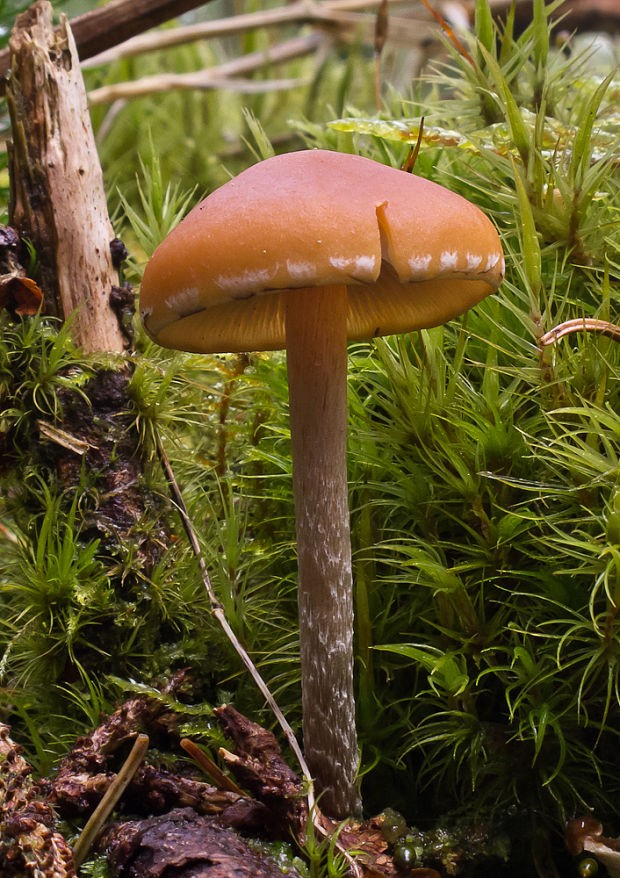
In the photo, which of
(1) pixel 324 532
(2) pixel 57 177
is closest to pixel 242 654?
(1) pixel 324 532

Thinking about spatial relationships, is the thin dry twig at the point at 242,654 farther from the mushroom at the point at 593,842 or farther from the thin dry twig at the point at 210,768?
the mushroom at the point at 593,842

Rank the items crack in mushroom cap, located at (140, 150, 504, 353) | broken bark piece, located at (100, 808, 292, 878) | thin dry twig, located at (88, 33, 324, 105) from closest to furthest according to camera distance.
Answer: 1. crack in mushroom cap, located at (140, 150, 504, 353)
2. broken bark piece, located at (100, 808, 292, 878)
3. thin dry twig, located at (88, 33, 324, 105)

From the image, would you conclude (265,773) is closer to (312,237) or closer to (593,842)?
(593,842)

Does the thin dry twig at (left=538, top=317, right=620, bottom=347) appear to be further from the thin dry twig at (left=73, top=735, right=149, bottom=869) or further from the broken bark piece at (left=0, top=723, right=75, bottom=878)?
the broken bark piece at (left=0, top=723, right=75, bottom=878)

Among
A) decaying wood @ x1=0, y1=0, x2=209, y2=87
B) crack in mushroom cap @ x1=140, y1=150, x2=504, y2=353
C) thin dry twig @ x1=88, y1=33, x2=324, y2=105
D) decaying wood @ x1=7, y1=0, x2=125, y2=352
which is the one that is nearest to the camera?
crack in mushroom cap @ x1=140, y1=150, x2=504, y2=353

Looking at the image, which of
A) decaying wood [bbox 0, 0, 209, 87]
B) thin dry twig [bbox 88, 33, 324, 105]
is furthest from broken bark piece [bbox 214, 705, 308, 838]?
thin dry twig [bbox 88, 33, 324, 105]
